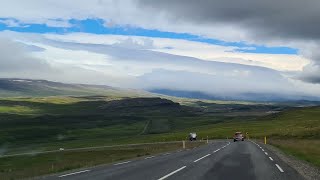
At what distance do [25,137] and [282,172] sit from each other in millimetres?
165923

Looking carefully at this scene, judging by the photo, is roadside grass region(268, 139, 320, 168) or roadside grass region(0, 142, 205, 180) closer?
roadside grass region(0, 142, 205, 180)

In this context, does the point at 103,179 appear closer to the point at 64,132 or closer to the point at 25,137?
the point at 25,137

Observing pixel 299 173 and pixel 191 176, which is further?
pixel 299 173

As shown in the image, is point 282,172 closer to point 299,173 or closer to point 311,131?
point 299,173

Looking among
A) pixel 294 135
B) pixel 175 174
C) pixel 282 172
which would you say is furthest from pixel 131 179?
pixel 294 135

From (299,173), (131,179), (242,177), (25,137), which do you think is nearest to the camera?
(131,179)

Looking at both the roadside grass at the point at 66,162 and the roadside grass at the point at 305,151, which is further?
the roadside grass at the point at 305,151

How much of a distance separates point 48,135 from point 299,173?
172 metres

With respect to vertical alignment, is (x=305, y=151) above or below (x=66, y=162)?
above

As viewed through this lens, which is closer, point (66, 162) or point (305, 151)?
point (305, 151)

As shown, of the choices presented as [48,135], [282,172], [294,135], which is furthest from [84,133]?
[282,172]

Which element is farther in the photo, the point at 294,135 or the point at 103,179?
the point at 294,135

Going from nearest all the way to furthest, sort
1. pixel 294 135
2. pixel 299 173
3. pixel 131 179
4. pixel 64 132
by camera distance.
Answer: pixel 131 179, pixel 299 173, pixel 294 135, pixel 64 132

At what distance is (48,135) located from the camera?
186 m
